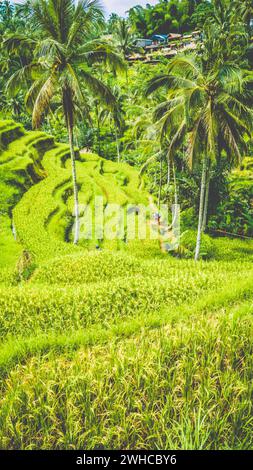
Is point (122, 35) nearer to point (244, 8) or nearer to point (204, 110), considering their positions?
point (244, 8)

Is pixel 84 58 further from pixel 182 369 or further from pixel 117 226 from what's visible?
pixel 182 369

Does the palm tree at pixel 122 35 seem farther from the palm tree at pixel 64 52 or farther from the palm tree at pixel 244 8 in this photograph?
the palm tree at pixel 64 52

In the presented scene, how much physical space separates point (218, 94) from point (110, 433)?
11.9 metres

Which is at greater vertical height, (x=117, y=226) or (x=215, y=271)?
(x=117, y=226)

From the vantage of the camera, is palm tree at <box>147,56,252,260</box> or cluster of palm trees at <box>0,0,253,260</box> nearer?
cluster of palm trees at <box>0,0,253,260</box>

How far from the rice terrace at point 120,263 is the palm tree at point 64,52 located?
0.17ft

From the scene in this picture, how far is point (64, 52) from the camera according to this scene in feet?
39.7

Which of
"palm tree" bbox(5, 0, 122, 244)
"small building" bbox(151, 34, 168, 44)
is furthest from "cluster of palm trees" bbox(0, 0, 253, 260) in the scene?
"small building" bbox(151, 34, 168, 44)

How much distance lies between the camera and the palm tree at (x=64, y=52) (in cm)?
1224

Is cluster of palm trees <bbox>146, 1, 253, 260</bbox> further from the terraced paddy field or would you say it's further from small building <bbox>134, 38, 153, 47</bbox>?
small building <bbox>134, 38, 153, 47</bbox>

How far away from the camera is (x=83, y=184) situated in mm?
20891

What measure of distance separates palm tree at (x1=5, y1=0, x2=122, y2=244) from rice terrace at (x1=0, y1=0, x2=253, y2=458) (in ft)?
0.17

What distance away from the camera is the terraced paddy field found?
12.7 ft
